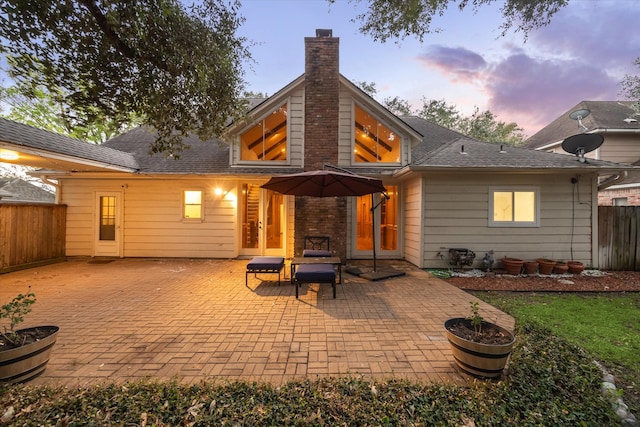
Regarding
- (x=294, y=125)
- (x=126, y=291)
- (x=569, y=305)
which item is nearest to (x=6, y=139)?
(x=126, y=291)

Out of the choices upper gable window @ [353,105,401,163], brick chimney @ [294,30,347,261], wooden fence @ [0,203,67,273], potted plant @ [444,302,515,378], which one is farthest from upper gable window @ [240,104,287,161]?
potted plant @ [444,302,515,378]

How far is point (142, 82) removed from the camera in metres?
4.46

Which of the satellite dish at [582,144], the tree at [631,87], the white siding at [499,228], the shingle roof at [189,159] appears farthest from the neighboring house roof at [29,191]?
the tree at [631,87]

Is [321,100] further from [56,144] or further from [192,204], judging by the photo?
[56,144]

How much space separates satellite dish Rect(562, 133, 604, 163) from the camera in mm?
7310

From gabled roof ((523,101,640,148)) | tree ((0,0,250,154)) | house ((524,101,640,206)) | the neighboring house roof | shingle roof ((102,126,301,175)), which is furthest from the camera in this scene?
the neighboring house roof

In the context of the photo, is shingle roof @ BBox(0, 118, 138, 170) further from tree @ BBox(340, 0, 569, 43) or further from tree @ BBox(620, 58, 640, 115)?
tree @ BBox(620, 58, 640, 115)

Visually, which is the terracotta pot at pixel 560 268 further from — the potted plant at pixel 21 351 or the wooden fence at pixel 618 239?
the potted plant at pixel 21 351

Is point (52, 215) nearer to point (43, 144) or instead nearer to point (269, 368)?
point (43, 144)

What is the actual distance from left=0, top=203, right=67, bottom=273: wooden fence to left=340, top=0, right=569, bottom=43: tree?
9911mm

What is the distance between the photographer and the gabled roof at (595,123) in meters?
11.9

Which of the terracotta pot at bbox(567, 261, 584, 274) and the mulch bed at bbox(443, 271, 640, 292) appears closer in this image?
the mulch bed at bbox(443, 271, 640, 292)

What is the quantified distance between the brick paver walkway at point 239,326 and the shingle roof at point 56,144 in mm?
3072

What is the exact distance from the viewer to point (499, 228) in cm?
766
